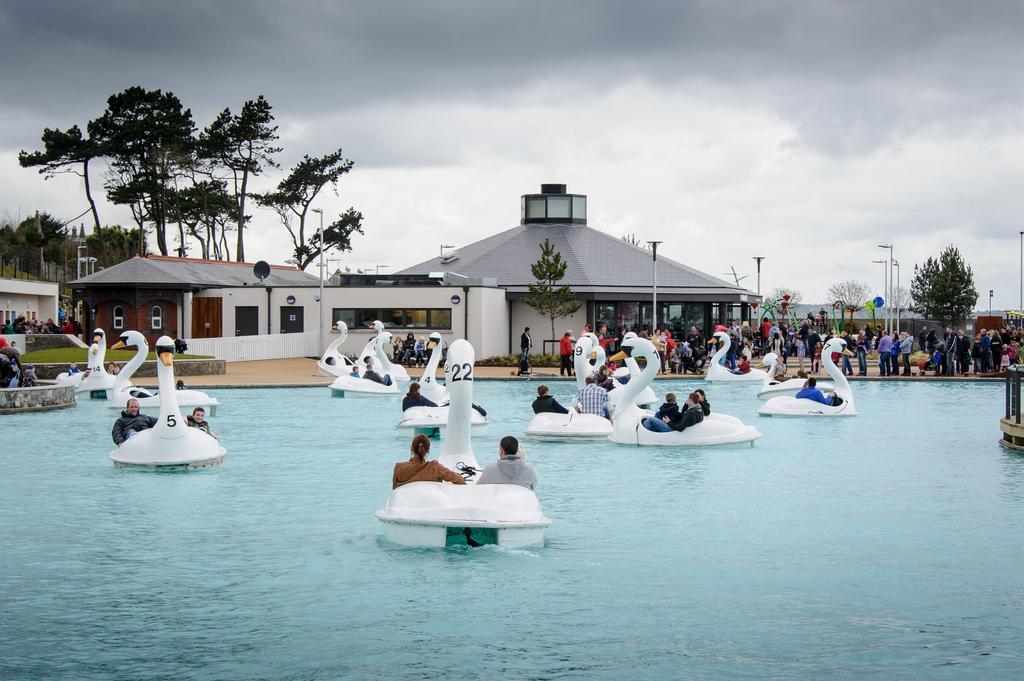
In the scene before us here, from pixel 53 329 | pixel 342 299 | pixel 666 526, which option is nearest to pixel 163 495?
pixel 666 526

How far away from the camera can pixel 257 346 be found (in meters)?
51.7

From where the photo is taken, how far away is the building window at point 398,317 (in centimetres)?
5253

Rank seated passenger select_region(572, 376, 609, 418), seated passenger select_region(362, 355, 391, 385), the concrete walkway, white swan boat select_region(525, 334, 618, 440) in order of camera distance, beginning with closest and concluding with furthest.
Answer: white swan boat select_region(525, 334, 618, 440)
seated passenger select_region(572, 376, 609, 418)
seated passenger select_region(362, 355, 391, 385)
the concrete walkway

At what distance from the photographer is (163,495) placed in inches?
697

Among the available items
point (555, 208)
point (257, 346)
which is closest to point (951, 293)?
point (555, 208)

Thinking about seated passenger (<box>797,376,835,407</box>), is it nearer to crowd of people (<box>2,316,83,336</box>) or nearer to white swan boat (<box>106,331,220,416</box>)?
white swan boat (<box>106,331,220,416</box>)

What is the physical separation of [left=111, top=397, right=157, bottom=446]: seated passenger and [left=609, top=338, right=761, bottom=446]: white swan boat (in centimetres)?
915

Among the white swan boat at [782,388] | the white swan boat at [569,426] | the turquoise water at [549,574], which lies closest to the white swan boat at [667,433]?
the white swan boat at [569,426]

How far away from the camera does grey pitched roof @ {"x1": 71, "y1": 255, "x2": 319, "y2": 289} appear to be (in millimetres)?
53375

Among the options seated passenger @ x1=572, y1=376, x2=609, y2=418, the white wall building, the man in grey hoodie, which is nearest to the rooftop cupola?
the white wall building

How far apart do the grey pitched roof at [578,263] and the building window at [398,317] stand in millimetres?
4703

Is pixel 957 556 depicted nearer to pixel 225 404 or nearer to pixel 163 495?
pixel 163 495

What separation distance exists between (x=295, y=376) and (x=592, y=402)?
65.0 ft

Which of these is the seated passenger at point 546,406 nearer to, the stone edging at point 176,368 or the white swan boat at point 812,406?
the white swan boat at point 812,406
